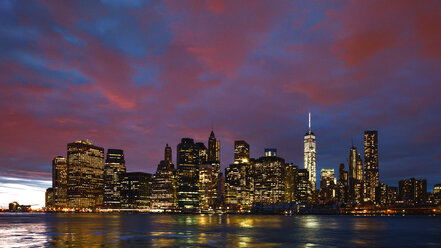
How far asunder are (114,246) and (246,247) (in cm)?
2132

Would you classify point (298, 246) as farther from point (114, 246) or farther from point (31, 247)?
point (31, 247)

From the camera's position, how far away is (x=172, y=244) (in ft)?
251

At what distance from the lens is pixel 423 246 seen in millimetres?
83938

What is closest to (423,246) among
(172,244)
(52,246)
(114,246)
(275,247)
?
(275,247)

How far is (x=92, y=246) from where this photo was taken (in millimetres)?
68938

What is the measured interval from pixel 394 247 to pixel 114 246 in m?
50.9

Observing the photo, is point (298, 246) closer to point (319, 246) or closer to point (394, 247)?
point (319, 246)

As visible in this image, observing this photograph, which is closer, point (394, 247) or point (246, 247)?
point (246, 247)

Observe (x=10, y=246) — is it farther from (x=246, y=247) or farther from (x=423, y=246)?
(x=423, y=246)

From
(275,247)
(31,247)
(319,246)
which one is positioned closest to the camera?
(31,247)

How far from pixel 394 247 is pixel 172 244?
135 ft

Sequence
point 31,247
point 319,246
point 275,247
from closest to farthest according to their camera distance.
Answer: point 31,247, point 275,247, point 319,246

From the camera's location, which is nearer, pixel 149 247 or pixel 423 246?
pixel 149 247

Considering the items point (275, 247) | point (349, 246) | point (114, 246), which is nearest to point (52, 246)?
point (114, 246)
